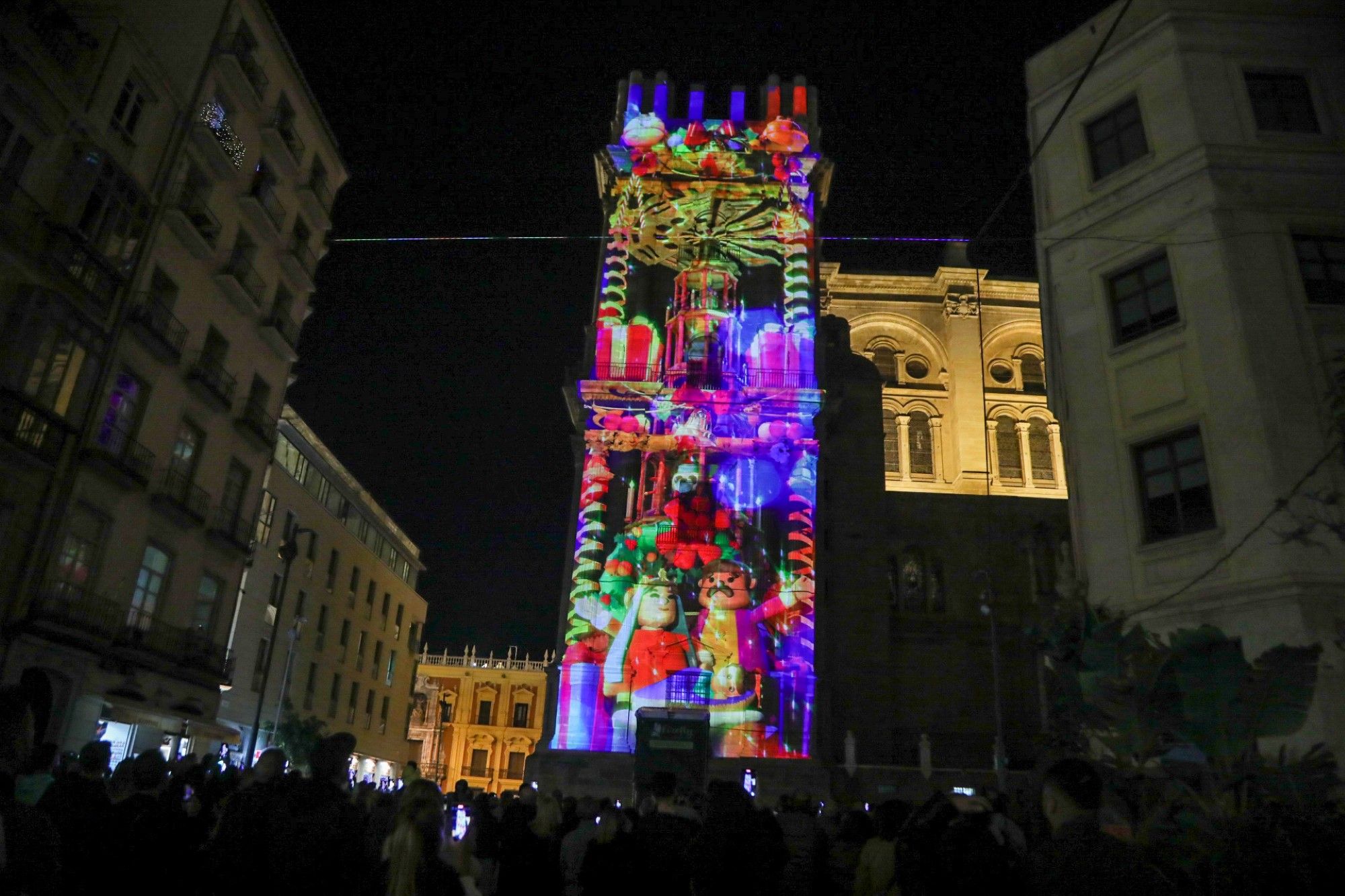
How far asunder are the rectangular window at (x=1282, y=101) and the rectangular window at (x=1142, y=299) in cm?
339

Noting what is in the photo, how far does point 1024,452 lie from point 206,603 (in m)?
36.9

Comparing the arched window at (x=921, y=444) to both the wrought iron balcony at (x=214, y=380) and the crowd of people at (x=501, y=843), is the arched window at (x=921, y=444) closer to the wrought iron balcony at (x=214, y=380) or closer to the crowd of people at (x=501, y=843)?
the wrought iron balcony at (x=214, y=380)

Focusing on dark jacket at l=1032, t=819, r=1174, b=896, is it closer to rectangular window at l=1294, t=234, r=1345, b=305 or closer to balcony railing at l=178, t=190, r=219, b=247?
rectangular window at l=1294, t=234, r=1345, b=305

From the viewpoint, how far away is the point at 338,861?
5480mm

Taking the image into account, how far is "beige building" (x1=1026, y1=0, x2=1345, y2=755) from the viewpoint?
14.7 metres

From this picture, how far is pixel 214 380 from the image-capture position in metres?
26.3

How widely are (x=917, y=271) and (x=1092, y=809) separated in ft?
168

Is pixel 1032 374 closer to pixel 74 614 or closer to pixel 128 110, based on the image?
pixel 128 110

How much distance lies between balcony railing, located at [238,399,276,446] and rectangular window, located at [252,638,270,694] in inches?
573

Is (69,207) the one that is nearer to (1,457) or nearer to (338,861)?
(1,457)

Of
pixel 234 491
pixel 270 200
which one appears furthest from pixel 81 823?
pixel 270 200

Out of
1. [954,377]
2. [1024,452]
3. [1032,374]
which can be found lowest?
[1024,452]

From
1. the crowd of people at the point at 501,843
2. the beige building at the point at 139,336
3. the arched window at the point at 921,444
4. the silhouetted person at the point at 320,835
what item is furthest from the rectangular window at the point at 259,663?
the silhouetted person at the point at 320,835

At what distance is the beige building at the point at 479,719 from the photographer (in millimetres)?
80062
